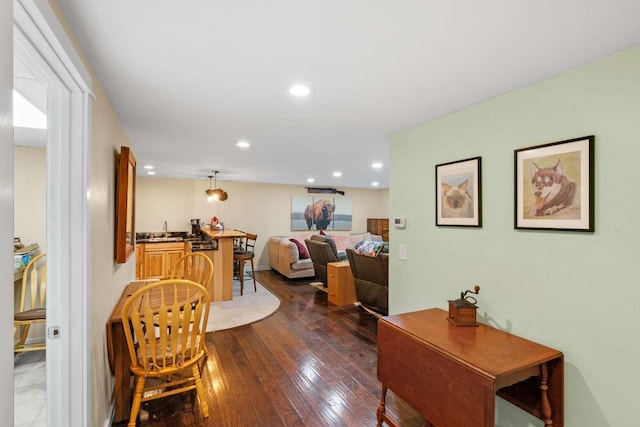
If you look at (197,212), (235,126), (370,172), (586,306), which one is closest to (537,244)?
(586,306)

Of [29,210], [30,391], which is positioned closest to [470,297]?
[30,391]

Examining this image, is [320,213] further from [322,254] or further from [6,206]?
[6,206]

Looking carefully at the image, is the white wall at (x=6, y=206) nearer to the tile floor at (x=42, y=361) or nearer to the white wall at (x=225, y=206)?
the tile floor at (x=42, y=361)

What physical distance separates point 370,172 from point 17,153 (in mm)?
4525

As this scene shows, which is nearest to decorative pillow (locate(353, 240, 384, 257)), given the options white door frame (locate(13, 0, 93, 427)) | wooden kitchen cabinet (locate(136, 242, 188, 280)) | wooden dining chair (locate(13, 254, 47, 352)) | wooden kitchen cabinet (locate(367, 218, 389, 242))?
white door frame (locate(13, 0, 93, 427))

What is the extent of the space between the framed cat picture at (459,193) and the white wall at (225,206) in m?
5.38

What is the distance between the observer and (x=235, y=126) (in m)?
2.54

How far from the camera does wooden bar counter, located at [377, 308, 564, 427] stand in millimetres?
1370

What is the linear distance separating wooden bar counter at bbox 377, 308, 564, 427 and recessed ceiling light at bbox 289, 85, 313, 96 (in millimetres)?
1545

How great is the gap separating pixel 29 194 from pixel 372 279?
13.2ft

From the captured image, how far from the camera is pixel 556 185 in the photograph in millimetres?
1581

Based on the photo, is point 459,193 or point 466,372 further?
point 459,193

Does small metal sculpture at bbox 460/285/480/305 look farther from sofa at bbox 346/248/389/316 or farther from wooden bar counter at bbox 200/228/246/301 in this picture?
wooden bar counter at bbox 200/228/246/301

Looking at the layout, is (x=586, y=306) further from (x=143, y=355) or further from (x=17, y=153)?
(x=17, y=153)
